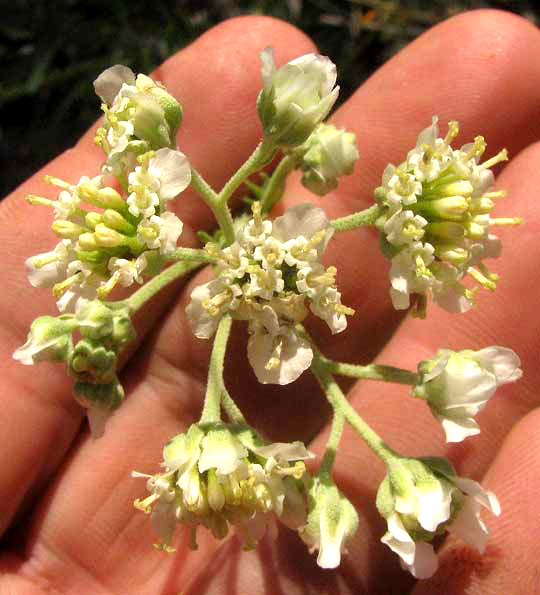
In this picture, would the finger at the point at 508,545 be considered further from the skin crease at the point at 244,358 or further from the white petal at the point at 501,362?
the white petal at the point at 501,362

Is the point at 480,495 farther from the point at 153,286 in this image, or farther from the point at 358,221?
the point at 153,286

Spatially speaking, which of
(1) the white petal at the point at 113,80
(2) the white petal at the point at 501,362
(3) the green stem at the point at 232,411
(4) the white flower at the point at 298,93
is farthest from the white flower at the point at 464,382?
(1) the white petal at the point at 113,80

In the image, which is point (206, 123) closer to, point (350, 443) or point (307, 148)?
point (307, 148)

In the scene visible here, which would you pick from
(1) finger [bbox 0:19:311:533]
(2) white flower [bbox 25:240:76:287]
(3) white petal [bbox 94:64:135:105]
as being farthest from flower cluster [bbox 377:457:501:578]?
(3) white petal [bbox 94:64:135:105]

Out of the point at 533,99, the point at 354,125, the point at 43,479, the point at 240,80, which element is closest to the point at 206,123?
the point at 240,80

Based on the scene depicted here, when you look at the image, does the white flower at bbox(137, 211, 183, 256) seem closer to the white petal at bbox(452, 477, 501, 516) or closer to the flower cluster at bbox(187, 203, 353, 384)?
the flower cluster at bbox(187, 203, 353, 384)
